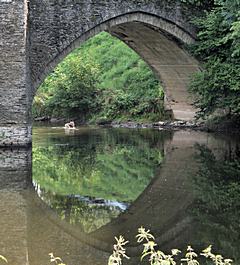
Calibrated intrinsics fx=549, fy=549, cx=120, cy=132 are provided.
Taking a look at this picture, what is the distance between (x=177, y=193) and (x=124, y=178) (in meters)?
1.92

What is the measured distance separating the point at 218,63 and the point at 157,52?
5.07 meters

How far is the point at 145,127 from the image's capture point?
2494 cm

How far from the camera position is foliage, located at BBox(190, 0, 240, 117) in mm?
17547

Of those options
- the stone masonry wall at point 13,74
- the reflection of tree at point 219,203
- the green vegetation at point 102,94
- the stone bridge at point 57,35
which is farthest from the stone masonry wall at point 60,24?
the green vegetation at point 102,94

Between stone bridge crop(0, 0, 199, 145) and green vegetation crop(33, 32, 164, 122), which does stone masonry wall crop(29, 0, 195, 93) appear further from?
green vegetation crop(33, 32, 164, 122)

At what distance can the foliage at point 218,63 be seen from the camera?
1755 centimetres

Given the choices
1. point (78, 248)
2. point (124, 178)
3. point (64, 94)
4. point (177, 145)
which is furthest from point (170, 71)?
point (78, 248)

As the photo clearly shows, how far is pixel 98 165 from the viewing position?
12695 millimetres

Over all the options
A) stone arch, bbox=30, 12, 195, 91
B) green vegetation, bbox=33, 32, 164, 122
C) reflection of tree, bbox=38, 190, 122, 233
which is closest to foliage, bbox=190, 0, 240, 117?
stone arch, bbox=30, 12, 195, 91

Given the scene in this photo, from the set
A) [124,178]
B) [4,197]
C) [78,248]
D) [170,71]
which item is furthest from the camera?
[170,71]

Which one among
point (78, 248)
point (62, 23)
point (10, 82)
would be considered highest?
point (62, 23)

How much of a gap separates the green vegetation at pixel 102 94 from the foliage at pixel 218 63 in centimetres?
615

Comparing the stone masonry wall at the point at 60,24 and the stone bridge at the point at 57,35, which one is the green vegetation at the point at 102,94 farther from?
the stone masonry wall at the point at 60,24

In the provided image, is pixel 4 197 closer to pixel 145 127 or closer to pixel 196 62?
pixel 196 62
